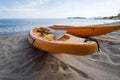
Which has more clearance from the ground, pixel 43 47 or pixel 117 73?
pixel 43 47

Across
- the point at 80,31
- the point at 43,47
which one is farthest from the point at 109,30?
the point at 43,47

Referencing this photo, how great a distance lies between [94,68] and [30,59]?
1.47 metres

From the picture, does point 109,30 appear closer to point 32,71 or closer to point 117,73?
point 117,73

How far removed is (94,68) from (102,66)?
0.19 m

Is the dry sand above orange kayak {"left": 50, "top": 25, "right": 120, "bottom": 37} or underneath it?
underneath

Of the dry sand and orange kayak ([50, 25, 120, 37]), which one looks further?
orange kayak ([50, 25, 120, 37])

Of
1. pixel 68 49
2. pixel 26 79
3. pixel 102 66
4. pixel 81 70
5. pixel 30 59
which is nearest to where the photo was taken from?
pixel 68 49

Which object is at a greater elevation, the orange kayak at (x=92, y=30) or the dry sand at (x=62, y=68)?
the orange kayak at (x=92, y=30)

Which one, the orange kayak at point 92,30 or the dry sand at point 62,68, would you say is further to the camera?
the orange kayak at point 92,30

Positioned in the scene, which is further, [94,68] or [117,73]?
[94,68]

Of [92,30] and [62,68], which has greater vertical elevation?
[92,30]

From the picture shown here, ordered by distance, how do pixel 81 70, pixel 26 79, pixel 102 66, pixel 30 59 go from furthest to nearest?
pixel 30 59 → pixel 102 66 → pixel 81 70 → pixel 26 79

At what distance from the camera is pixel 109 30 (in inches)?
207

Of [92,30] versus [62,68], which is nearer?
[62,68]
